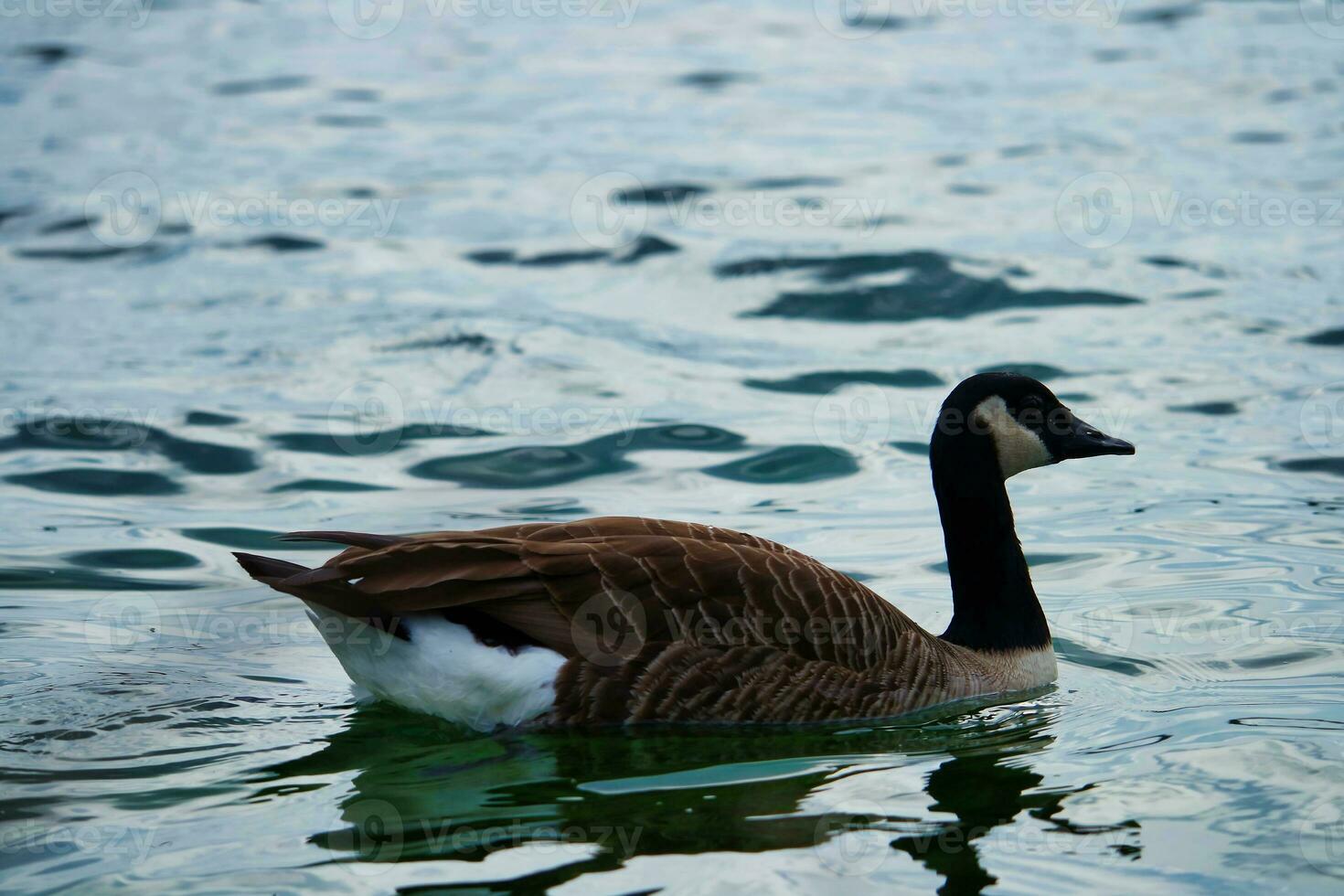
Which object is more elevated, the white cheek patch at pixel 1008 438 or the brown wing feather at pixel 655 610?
the white cheek patch at pixel 1008 438

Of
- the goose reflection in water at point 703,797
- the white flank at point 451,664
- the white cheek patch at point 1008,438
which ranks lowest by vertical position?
the goose reflection in water at point 703,797

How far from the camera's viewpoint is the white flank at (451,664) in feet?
21.6

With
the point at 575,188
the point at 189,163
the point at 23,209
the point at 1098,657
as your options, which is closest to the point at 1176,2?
the point at 575,188

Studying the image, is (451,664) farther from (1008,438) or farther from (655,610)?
(1008,438)

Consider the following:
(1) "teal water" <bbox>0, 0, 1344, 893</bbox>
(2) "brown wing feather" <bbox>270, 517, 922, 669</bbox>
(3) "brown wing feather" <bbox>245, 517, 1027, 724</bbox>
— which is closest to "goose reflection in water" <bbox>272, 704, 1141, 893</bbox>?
(1) "teal water" <bbox>0, 0, 1344, 893</bbox>

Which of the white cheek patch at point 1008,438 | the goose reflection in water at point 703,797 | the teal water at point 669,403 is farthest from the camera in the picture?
the white cheek patch at point 1008,438

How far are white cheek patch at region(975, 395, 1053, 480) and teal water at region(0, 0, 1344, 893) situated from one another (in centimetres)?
111

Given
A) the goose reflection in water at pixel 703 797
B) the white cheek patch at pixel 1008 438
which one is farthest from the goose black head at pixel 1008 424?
the goose reflection in water at pixel 703 797

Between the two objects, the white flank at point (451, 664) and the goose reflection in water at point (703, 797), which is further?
the white flank at point (451, 664)

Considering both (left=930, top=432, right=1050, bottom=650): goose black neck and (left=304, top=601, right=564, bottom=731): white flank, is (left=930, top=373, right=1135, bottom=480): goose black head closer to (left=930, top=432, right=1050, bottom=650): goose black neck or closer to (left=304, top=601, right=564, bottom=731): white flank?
(left=930, top=432, right=1050, bottom=650): goose black neck

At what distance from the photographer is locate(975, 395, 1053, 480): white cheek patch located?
24.7ft

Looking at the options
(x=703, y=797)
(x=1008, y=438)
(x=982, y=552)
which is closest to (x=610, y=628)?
(x=703, y=797)

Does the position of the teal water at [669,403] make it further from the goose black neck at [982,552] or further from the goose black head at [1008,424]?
the goose black head at [1008,424]

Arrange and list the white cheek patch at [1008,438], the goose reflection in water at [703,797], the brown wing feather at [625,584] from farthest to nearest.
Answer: the white cheek patch at [1008,438] → the brown wing feather at [625,584] → the goose reflection in water at [703,797]
